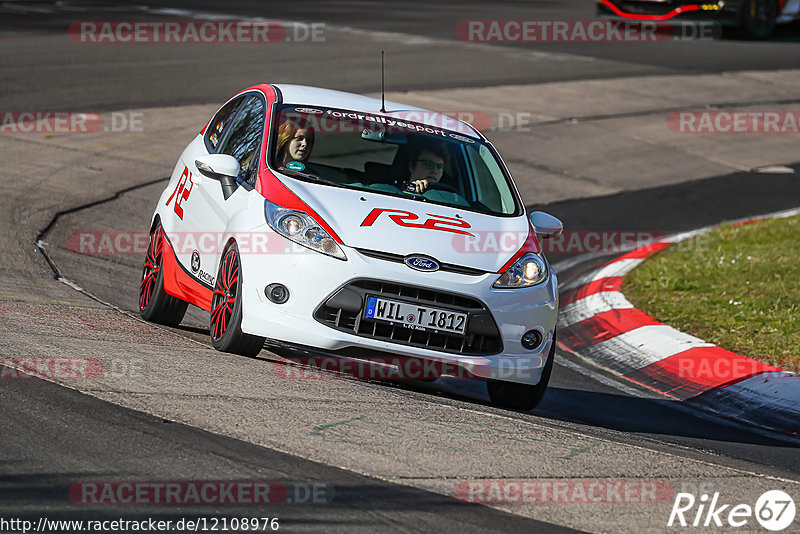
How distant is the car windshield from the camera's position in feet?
24.0

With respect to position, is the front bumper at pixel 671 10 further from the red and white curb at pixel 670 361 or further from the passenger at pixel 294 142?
the passenger at pixel 294 142

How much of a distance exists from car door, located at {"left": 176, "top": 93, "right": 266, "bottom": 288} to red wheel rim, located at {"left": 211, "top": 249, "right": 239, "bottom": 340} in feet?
0.57

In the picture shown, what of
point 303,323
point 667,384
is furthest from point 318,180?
point 667,384

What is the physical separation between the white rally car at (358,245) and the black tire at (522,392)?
0.03 ft

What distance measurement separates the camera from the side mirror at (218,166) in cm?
702

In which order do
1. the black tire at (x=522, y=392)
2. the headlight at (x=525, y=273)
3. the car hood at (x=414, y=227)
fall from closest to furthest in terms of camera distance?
the car hood at (x=414, y=227) → the headlight at (x=525, y=273) → the black tire at (x=522, y=392)

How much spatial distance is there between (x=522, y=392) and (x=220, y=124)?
2.92 meters

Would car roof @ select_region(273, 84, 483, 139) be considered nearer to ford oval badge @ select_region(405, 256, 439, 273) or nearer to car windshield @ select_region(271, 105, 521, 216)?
car windshield @ select_region(271, 105, 521, 216)

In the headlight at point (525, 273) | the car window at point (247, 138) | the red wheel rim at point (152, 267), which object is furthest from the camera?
the red wheel rim at point (152, 267)

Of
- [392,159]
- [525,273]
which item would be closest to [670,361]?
[525,273]

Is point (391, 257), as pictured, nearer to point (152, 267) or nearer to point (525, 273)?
point (525, 273)

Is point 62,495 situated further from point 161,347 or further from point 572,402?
point 572,402

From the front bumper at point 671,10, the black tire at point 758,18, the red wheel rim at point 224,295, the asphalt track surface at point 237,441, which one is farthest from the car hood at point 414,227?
the black tire at point 758,18

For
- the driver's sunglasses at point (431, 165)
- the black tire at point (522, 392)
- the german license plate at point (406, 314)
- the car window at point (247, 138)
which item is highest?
the car window at point (247, 138)
